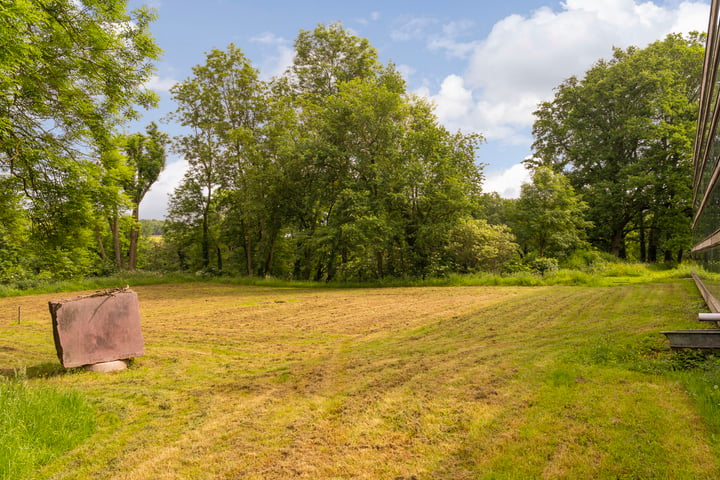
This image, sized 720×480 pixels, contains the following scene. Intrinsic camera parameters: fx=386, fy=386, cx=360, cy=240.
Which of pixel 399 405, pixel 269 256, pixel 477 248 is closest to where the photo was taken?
pixel 399 405

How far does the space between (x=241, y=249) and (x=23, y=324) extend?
19573 millimetres

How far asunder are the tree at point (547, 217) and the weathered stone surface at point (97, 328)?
2036 centimetres

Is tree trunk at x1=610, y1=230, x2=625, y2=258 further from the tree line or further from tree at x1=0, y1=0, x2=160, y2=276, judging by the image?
tree at x1=0, y1=0, x2=160, y2=276

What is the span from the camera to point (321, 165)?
840 inches

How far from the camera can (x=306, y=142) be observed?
818 inches

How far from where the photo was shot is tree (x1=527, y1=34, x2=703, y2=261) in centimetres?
2469

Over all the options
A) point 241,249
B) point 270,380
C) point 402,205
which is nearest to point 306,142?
point 402,205

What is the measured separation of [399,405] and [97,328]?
14.4 ft

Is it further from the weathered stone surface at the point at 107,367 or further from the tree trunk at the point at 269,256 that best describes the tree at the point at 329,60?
the weathered stone surface at the point at 107,367

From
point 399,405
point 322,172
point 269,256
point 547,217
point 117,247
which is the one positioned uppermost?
point 322,172

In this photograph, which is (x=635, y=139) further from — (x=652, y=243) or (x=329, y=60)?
(x=329, y=60)

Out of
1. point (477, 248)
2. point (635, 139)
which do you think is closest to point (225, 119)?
point (477, 248)

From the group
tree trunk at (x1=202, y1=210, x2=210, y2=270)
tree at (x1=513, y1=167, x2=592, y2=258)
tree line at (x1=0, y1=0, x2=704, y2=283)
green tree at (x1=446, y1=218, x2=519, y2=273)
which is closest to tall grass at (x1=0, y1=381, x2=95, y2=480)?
tree line at (x1=0, y1=0, x2=704, y2=283)

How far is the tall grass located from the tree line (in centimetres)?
411
